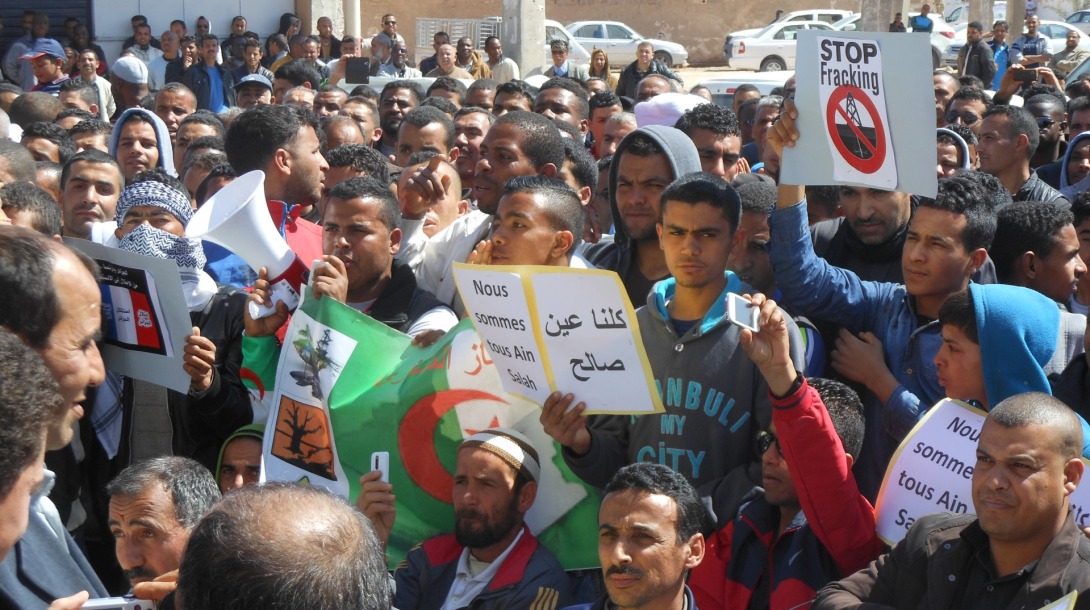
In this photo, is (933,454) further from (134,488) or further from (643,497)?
(134,488)

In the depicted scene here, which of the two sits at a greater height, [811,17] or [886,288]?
[886,288]

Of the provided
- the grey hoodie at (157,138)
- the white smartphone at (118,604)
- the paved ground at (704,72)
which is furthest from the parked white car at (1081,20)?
the white smartphone at (118,604)

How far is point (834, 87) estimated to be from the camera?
4.37m

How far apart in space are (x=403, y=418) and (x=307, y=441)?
0.32 meters

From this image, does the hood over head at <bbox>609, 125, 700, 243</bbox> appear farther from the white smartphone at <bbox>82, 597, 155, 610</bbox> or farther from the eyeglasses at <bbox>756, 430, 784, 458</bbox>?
the white smartphone at <bbox>82, 597, 155, 610</bbox>

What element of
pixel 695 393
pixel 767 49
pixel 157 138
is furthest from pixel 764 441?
pixel 767 49

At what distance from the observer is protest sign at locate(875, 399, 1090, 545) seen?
11.5 feet

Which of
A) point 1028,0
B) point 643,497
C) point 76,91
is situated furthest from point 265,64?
point 643,497

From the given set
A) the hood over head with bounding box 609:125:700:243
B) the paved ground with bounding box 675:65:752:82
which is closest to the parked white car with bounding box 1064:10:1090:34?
the paved ground with bounding box 675:65:752:82

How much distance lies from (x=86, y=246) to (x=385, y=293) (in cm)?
103

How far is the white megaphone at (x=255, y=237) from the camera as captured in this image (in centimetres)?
439

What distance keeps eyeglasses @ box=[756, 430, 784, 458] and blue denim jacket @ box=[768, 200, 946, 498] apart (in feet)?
1.52

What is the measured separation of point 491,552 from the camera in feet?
13.0

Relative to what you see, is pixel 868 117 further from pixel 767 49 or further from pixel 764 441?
pixel 767 49
